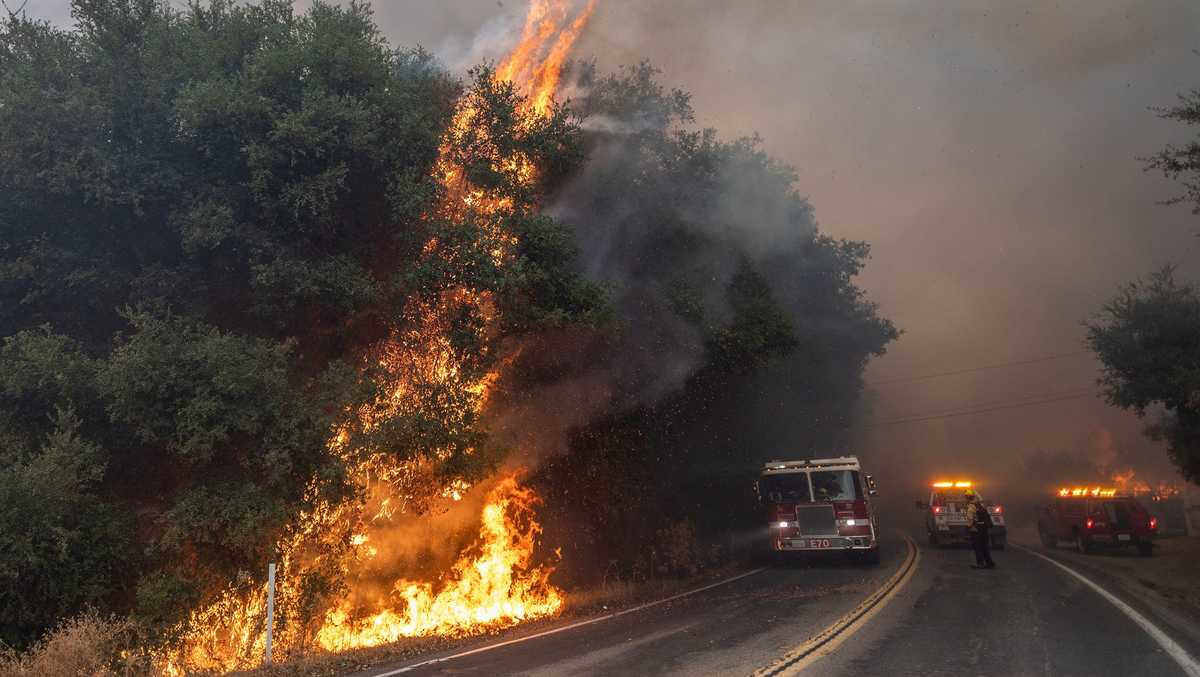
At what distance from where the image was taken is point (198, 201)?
1398cm

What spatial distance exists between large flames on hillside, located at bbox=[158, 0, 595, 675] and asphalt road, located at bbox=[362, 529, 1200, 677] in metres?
2.67

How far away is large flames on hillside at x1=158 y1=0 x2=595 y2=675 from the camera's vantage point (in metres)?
12.2

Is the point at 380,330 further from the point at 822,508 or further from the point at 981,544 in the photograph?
the point at 981,544

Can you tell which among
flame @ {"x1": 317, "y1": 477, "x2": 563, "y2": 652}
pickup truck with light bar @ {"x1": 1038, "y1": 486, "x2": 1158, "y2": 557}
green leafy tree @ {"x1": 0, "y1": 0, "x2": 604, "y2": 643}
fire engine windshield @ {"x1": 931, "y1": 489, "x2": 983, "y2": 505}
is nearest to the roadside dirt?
pickup truck with light bar @ {"x1": 1038, "y1": 486, "x2": 1158, "y2": 557}

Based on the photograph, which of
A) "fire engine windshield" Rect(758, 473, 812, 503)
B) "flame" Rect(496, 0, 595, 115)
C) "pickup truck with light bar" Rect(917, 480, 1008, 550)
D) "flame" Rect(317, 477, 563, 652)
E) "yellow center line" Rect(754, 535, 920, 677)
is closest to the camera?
"yellow center line" Rect(754, 535, 920, 677)

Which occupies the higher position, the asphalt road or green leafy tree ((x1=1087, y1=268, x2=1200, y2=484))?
green leafy tree ((x1=1087, y1=268, x2=1200, y2=484))

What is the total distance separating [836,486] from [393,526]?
38.9ft

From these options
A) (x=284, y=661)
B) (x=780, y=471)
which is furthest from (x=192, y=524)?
(x=780, y=471)

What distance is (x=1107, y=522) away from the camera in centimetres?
2542

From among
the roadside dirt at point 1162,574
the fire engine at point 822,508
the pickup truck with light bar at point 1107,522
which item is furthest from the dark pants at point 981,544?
the pickup truck with light bar at point 1107,522

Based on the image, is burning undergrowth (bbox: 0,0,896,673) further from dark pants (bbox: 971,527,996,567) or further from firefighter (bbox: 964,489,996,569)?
dark pants (bbox: 971,527,996,567)

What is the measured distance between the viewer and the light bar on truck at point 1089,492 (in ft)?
86.4

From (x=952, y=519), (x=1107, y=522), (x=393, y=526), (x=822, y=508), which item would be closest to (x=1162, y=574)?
(x=1107, y=522)

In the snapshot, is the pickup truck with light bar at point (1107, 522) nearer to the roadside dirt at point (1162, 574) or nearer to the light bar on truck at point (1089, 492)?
the light bar on truck at point (1089, 492)
